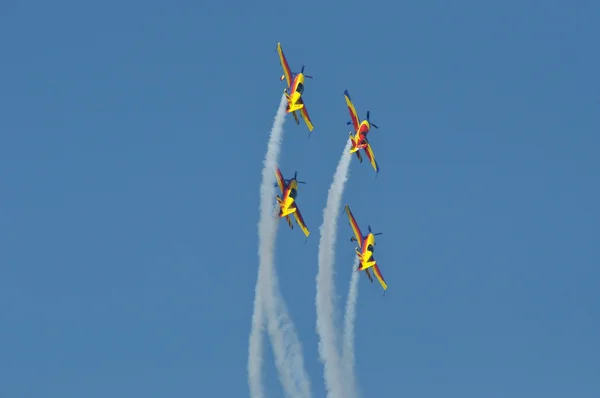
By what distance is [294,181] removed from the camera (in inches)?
3976

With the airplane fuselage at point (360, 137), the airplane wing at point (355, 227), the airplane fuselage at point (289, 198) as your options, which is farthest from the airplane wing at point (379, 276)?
the airplane fuselage at point (289, 198)

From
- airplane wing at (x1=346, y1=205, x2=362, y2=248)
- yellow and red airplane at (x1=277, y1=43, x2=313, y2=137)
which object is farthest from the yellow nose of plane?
airplane wing at (x1=346, y1=205, x2=362, y2=248)

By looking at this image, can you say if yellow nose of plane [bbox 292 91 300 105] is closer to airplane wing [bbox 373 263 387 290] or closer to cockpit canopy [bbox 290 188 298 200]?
cockpit canopy [bbox 290 188 298 200]

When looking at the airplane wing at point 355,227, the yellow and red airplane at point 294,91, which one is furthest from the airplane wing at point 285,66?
the airplane wing at point 355,227

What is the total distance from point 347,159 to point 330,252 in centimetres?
820

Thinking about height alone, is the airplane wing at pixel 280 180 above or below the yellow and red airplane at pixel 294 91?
below

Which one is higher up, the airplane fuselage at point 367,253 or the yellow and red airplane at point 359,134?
the yellow and red airplane at point 359,134

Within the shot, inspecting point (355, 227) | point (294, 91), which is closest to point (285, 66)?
point (294, 91)

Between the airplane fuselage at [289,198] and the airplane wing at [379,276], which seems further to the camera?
the airplane wing at [379,276]

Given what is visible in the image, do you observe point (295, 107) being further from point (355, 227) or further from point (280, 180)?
point (355, 227)

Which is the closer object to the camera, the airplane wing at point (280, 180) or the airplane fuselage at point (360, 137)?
the airplane wing at point (280, 180)

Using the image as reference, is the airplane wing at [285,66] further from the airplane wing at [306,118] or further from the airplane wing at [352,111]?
the airplane wing at [352,111]

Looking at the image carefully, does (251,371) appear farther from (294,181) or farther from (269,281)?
(294,181)

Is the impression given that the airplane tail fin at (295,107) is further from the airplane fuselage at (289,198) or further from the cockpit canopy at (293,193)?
the cockpit canopy at (293,193)
